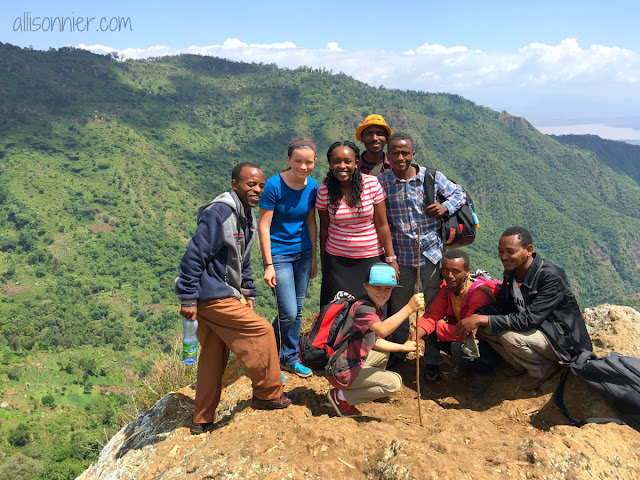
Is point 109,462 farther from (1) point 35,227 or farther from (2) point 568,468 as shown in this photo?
(1) point 35,227

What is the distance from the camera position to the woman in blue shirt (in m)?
3.57

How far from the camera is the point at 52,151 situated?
93.6 meters

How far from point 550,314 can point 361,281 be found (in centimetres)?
155

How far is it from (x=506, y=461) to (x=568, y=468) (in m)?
0.31

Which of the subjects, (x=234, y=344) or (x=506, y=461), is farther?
(x=234, y=344)

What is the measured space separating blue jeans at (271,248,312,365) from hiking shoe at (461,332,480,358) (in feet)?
4.68

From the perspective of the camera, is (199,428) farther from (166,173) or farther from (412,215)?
(166,173)

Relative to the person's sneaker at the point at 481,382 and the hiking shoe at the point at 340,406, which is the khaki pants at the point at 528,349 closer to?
the person's sneaker at the point at 481,382

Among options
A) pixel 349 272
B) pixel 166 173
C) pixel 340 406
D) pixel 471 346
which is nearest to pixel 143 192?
pixel 166 173

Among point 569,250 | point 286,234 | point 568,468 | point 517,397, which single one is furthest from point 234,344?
point 569,250

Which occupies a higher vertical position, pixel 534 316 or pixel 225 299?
pixel 225 299

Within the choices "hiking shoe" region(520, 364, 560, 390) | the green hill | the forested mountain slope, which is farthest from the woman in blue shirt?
the green hill

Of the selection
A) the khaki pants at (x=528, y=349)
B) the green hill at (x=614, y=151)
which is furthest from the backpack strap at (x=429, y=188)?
the green hill at (x=614, y=151)

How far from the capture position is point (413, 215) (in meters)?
3.97
